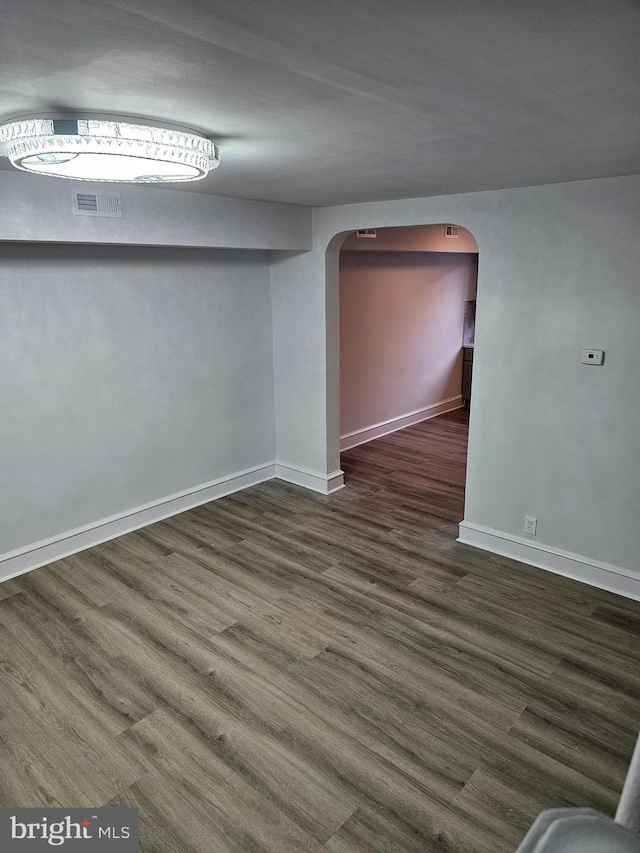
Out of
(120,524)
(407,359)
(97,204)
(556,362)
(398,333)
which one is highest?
(97,204)

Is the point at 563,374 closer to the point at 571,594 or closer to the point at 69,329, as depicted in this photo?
the point at 571,594

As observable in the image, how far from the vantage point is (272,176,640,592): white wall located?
3.28m

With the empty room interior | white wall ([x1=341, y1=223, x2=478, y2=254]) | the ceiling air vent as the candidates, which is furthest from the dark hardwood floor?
white wall ([x1=341, y1=223, x2=478, y2=254])

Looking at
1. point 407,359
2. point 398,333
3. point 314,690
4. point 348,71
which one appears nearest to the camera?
point 348,71

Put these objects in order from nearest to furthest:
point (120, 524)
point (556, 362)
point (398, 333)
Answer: point (556, 362), point (120, 524), point (398, 333)

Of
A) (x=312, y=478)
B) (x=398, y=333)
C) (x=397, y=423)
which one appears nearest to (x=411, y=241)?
(x=398, y=333)

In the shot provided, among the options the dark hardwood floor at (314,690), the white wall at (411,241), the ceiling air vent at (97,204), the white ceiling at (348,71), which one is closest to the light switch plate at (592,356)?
the white ceiling at (348,71)

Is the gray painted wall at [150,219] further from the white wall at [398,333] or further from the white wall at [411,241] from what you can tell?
the white wall at [398,333]

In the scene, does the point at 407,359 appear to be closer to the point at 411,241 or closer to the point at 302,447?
the point at 411,241

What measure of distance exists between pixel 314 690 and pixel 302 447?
8.71ft

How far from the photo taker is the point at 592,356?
3398 mm

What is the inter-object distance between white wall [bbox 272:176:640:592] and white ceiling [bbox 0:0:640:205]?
926 millimetres

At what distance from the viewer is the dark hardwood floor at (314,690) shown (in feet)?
7.24

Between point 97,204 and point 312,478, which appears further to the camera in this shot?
point 312,478
